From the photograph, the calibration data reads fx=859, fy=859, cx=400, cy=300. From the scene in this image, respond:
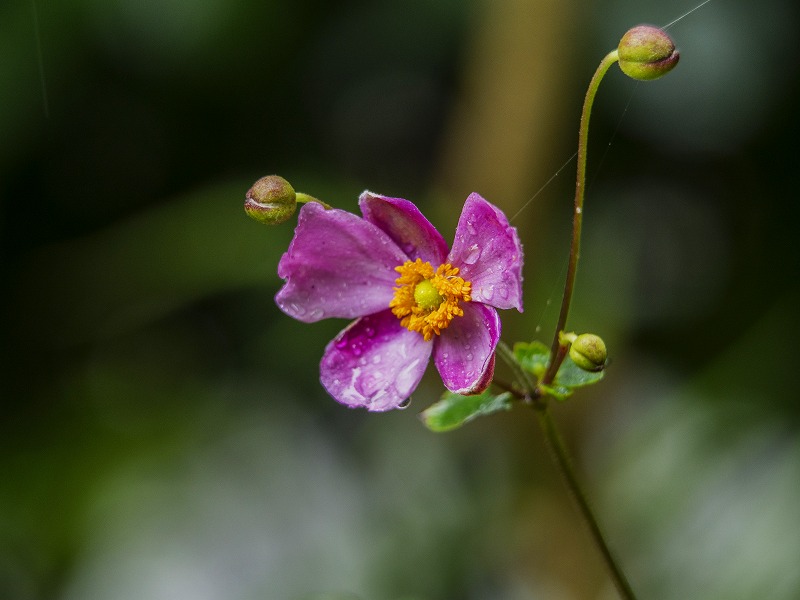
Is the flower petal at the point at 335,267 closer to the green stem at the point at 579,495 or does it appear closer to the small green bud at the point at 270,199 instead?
the small green bud at the point at 270,199

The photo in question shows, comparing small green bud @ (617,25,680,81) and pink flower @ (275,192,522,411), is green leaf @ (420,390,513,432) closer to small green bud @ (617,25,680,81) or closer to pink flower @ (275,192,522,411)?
pink flower @ (275,192,522,411)

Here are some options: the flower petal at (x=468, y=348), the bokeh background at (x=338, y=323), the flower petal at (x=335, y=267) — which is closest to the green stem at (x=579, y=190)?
the flower petal at (x=468, y=348)

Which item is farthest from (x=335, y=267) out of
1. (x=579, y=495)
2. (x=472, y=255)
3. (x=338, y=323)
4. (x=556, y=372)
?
(x=338, y=323)

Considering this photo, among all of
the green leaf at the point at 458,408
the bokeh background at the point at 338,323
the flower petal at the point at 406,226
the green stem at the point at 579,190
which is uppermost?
the green stem at the point at 579,190

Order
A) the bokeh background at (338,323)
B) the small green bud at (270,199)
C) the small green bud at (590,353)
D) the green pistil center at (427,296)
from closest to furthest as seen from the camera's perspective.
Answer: the small green bud at (590,353), the small green bud at (270,199), the green pistil center at (427,296), the bokeh background at (338,323)

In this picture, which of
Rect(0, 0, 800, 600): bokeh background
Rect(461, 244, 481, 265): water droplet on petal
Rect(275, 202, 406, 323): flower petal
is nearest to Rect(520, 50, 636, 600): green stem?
Rect(461, 244, 481, 265): water droplet on petal

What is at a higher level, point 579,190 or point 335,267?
point 579,190

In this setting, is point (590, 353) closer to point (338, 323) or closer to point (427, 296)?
point (427, 296)
